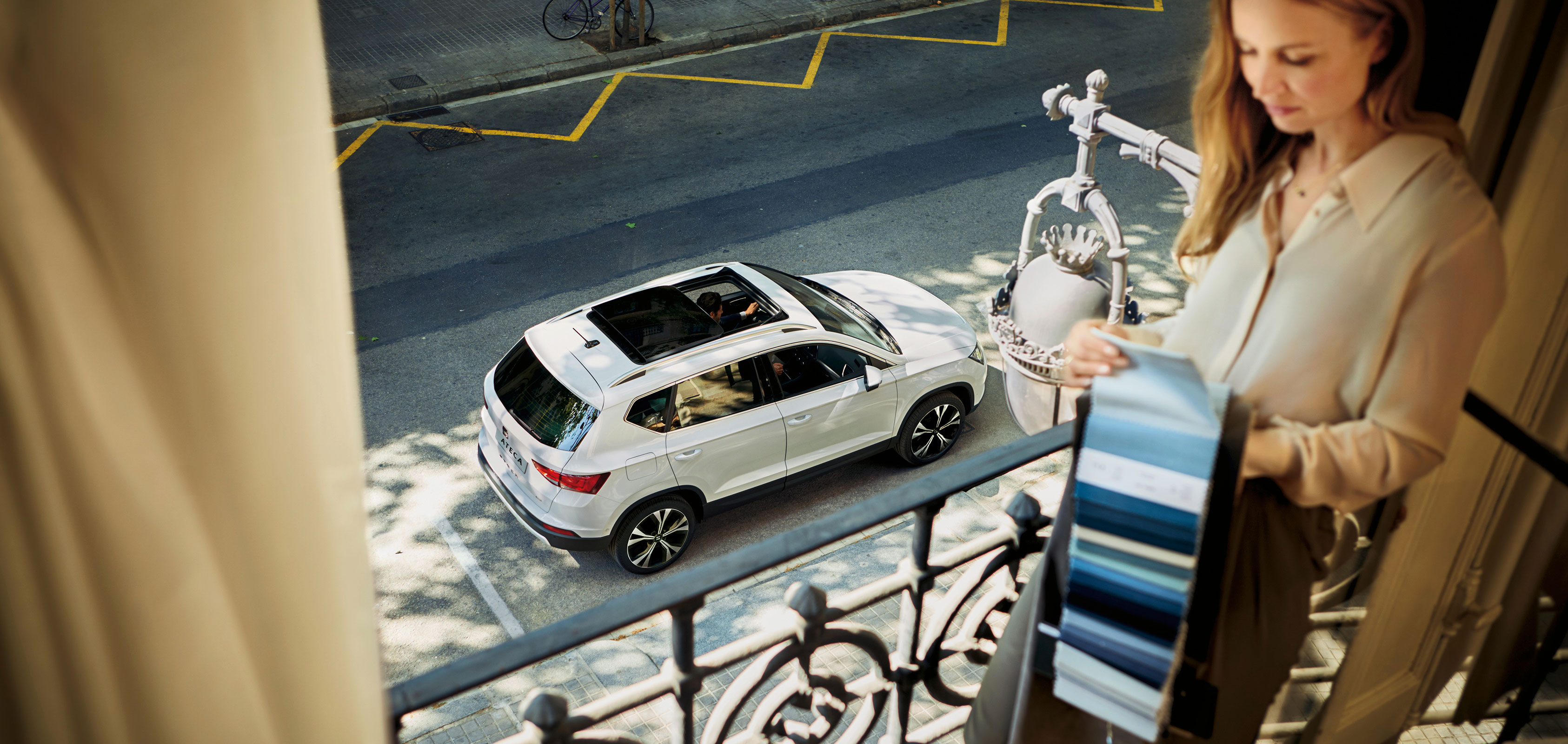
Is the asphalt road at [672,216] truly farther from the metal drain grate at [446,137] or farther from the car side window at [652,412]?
the car side window at [652,412]

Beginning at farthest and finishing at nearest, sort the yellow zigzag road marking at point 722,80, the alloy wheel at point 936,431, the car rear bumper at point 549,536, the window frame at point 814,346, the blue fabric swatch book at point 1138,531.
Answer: the yellow zigzag road marking at point 722,80 < the alloy wheel at point 936,431 < the window frame at point 814,346 < the car rear bumper at point 549,536 < the blue fabric swatch book at point 1138,531

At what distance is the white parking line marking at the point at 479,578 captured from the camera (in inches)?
291

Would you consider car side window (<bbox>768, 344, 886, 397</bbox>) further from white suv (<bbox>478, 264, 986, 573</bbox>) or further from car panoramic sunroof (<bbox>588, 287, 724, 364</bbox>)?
car panoramic sunroof (<bbox>588, 287, 724, 364</bbox>)

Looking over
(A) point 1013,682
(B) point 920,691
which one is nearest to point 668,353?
(B) point 920,691

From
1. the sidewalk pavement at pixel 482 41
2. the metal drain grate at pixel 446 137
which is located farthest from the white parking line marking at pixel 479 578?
the sidewalk pavement at pixel 482 41

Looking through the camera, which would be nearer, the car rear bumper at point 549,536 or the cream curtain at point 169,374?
the cream curtain at point 169,374

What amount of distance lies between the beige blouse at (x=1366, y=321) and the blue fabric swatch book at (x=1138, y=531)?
0.13 m

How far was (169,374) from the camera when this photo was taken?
136cm

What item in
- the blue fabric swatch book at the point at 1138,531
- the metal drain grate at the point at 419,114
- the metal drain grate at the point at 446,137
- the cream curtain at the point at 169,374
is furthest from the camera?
the metal drain grate at the point at 419,114

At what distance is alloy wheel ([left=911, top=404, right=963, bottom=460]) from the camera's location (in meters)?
8.82

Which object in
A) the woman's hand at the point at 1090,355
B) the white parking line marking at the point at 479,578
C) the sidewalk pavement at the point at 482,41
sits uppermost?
the woman's hand at the point at 1090,355

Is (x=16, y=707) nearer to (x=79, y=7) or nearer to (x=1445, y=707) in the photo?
(x=79, y=7)

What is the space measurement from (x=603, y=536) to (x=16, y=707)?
6.34m

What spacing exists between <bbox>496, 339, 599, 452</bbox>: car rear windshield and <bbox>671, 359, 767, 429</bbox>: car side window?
65 cm
